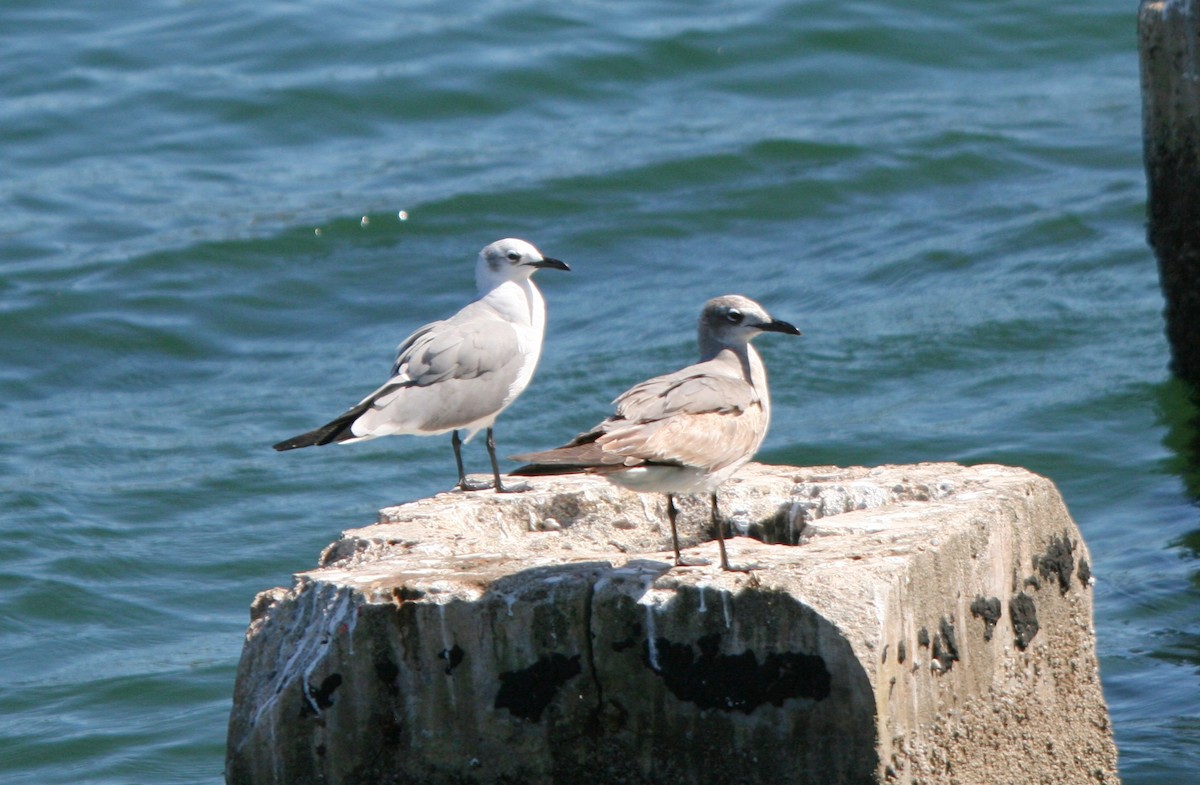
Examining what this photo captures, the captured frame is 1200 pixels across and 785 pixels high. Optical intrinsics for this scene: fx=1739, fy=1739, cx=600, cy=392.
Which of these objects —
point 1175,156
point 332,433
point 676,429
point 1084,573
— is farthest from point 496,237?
point 676,429

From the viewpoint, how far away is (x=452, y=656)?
14.6 ft

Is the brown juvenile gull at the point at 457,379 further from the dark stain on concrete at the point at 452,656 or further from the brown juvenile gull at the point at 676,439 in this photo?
the dark stain on concrete at the point at 452,656

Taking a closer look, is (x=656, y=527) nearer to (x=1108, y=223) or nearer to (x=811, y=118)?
(x=1108, y=223)

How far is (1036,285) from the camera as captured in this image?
12.2 metres

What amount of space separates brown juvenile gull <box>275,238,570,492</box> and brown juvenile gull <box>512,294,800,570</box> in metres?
1.11

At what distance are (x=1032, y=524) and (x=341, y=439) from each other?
233 centimetres

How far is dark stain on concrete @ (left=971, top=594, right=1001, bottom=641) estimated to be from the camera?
471 centimetres

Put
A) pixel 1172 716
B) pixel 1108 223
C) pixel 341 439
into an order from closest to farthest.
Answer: pixel 341 439
pixel 1172 716
pixel 1108 223

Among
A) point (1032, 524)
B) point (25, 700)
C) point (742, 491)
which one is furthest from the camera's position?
point (25, 700)

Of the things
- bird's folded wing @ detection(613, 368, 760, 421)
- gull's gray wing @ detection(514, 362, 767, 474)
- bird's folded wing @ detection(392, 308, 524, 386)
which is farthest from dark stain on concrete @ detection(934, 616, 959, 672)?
bird's folded wing @ detection(392, 308, 524, 386)

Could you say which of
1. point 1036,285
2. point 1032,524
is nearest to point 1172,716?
Result: point 1032,524

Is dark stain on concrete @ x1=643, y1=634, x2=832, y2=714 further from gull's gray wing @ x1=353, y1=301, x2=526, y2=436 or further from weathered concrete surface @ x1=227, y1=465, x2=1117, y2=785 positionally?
gull's gray wing @ x1=353, y1=301, x2=526, y2=436

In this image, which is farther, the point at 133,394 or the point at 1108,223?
the point at 1108,223

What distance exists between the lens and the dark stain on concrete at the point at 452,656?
14.6 feet
